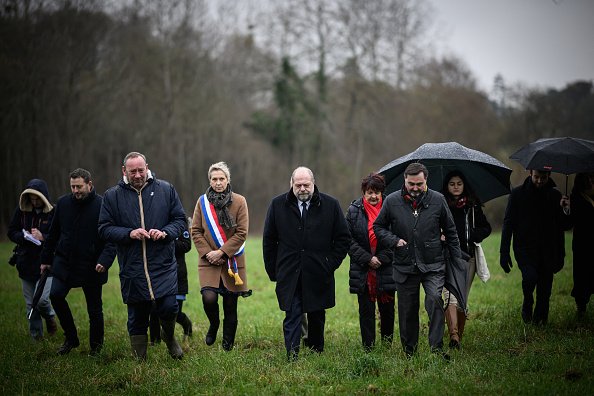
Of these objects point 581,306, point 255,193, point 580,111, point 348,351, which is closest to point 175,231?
point 348,351

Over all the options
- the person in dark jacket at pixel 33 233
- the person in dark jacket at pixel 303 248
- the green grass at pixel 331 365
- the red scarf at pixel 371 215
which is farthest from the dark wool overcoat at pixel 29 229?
the red scarf at pixel 371 215

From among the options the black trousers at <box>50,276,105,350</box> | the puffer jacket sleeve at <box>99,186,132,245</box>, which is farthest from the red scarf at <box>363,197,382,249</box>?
the black trousers at <box>50,276,105,350</box>

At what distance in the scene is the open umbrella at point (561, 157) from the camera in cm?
631

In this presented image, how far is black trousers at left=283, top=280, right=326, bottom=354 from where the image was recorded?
585 cm

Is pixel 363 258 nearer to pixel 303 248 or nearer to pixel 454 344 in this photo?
pixel 303 248

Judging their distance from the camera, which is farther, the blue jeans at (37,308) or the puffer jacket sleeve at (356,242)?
the blue jeans at (37,308)

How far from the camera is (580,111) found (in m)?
23.0

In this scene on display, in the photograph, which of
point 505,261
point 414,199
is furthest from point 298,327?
point 505,261

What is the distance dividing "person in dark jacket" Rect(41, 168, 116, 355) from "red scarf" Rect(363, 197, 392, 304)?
10.8ft

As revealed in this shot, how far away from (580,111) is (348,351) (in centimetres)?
2159

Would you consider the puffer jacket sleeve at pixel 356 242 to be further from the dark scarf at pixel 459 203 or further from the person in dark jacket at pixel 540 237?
the person in dark jacket at pixel 540 237

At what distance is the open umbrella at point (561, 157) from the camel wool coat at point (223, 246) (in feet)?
12.1

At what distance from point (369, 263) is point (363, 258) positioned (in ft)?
0.34

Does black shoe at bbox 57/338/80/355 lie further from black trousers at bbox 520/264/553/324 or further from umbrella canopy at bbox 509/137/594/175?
umbrella canopy at bbox 509/137/594/175
